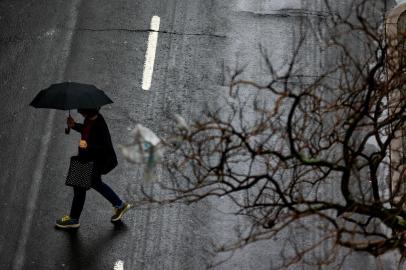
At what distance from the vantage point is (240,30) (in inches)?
499

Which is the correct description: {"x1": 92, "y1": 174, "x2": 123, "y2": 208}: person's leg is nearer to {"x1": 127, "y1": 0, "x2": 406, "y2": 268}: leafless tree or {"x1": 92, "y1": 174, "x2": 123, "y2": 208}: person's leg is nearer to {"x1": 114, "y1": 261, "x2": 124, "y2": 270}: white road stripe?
{"x1": 127, "y1": 0, "x2": 406, "y2": 268}: leafless tree

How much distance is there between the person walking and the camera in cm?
891

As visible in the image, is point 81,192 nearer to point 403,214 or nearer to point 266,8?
point 403,214

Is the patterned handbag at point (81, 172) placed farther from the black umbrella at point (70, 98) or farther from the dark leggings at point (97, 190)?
the black umbrella at point (70, 98)

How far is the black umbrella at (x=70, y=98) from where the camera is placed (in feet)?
28.4

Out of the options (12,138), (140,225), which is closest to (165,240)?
(140,225)

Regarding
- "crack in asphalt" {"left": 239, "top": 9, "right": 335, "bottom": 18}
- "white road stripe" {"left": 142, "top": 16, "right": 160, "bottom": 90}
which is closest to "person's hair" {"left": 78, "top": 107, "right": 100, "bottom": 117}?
"white road stripe" {"left": 142, "top": 16, "right": 160, "bottom": 90}

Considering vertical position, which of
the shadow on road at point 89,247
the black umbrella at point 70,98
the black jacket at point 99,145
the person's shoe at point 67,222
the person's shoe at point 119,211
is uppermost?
the black umbrella at point 70,98

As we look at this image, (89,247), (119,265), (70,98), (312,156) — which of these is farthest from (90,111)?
(312,156)

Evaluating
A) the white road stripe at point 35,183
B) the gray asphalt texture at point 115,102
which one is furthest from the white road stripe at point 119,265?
the white road stripe at point 35,183

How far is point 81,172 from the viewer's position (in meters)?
9.15

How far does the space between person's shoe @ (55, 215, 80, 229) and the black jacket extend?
0.91 meters

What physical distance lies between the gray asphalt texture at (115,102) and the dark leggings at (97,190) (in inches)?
13.2

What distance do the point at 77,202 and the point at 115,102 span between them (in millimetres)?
2380
